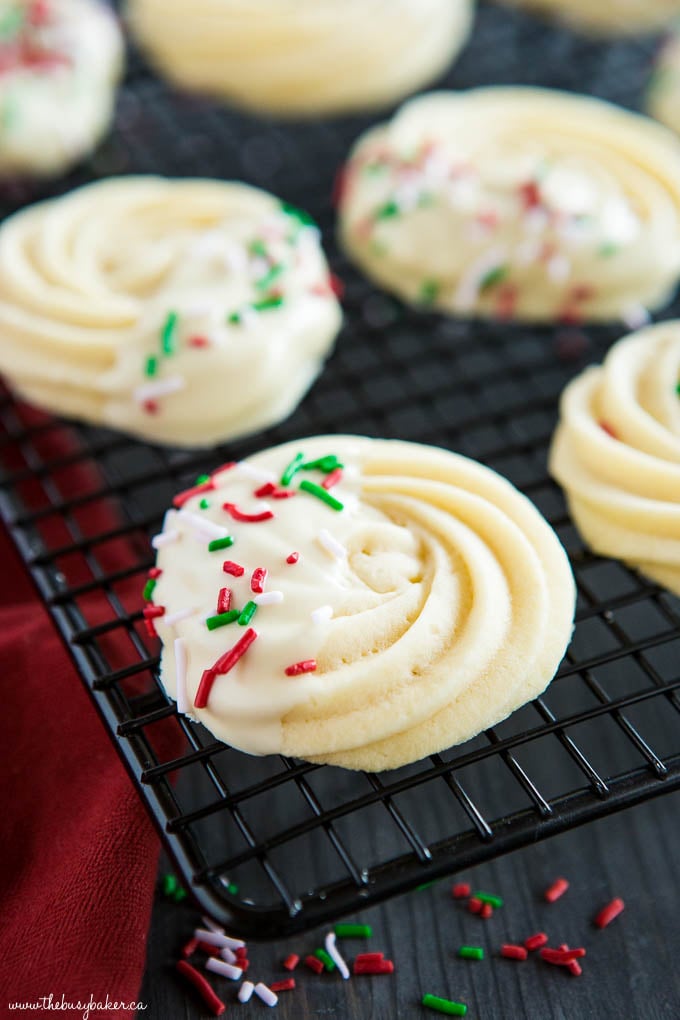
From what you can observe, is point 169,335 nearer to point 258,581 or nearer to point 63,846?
point 258,581

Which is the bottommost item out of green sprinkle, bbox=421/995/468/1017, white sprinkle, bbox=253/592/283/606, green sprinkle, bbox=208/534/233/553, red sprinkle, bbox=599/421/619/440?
green sprinkle, bbox=421/995/468/1017

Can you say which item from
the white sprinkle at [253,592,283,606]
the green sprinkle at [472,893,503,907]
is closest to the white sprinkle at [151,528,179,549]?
the white sprinkle at [253,592,283,606]

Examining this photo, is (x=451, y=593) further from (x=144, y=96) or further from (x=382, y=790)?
(x=144, y=96)

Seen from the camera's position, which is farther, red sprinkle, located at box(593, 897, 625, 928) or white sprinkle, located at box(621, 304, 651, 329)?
white sprinkle, located at box(621, 304, 651, 329)

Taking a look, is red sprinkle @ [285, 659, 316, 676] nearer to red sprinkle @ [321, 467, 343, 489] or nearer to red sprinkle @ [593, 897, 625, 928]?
red sprinkle @ [321, 467, 343, 489]

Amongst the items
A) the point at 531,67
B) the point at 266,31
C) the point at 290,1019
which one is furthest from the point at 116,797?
the point at 531,67

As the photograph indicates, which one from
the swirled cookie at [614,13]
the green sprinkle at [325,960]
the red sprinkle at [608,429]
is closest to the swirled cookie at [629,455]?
the red sprinkle at [608,429]
